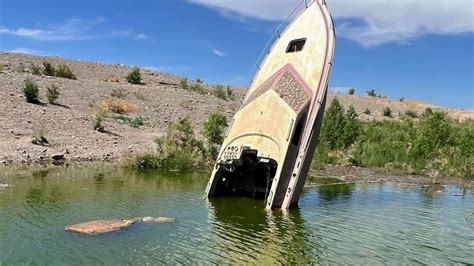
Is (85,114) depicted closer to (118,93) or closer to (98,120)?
(98,120)

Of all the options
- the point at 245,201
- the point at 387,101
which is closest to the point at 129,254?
the point at 245,201

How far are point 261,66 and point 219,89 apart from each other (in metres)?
28.3

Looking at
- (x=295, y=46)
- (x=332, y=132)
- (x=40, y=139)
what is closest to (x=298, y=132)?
(x=295, y=46)

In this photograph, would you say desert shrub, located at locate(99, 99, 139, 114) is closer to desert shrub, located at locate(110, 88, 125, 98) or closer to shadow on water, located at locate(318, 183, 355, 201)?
desert shrub, located at locate(110, 88, 125, 98)

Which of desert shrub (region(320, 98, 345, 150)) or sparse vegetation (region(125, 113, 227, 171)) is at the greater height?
desert shrub (region(320, 98, 345, 150))

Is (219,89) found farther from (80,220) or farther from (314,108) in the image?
(80,220)

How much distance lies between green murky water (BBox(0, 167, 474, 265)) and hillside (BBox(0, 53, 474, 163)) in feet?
15.4

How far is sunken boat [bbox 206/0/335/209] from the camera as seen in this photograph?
1622 centimetres

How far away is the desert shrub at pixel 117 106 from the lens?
3367 cm

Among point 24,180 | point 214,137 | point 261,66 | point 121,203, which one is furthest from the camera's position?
point 214,137

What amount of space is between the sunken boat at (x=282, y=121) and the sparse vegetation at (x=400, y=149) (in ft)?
31.9

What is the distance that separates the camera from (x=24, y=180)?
1819 cm

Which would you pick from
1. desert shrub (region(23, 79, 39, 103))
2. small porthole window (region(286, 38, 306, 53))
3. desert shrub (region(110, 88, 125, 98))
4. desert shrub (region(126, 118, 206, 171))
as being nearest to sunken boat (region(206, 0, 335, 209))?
small porthole window (region(286, 38, 306, 53))

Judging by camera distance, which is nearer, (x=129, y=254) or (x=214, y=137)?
(x=129, y=254)
